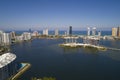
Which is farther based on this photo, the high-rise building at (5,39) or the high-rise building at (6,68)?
the high-rise building at (5,39)

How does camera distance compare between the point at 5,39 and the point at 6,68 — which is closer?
the point at 6,68

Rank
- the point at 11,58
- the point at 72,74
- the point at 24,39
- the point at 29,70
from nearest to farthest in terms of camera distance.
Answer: the point at 11,58 → the point at 72,74 → the point at 29,70 → the point at 24,39

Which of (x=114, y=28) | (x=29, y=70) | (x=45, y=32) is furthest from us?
(x=45, y=32)

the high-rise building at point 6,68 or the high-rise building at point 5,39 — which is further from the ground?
the high-rise building at point 5,39

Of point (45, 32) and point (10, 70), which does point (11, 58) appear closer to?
point (10, 70)

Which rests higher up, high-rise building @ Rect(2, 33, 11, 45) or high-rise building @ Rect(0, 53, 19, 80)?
high-rise building @ Rect(2, 33, 11, 45)

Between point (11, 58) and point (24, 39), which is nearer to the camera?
point (11, 58)

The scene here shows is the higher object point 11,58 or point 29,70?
point 11,58

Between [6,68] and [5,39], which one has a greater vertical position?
[5,39]

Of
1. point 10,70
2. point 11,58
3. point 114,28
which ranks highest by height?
point 114,28

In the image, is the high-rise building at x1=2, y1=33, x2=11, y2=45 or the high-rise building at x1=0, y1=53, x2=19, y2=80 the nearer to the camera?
the high-rise building at x1=0, y1=53, x2=19, y2=80

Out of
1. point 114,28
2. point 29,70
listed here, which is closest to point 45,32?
point 114,28
